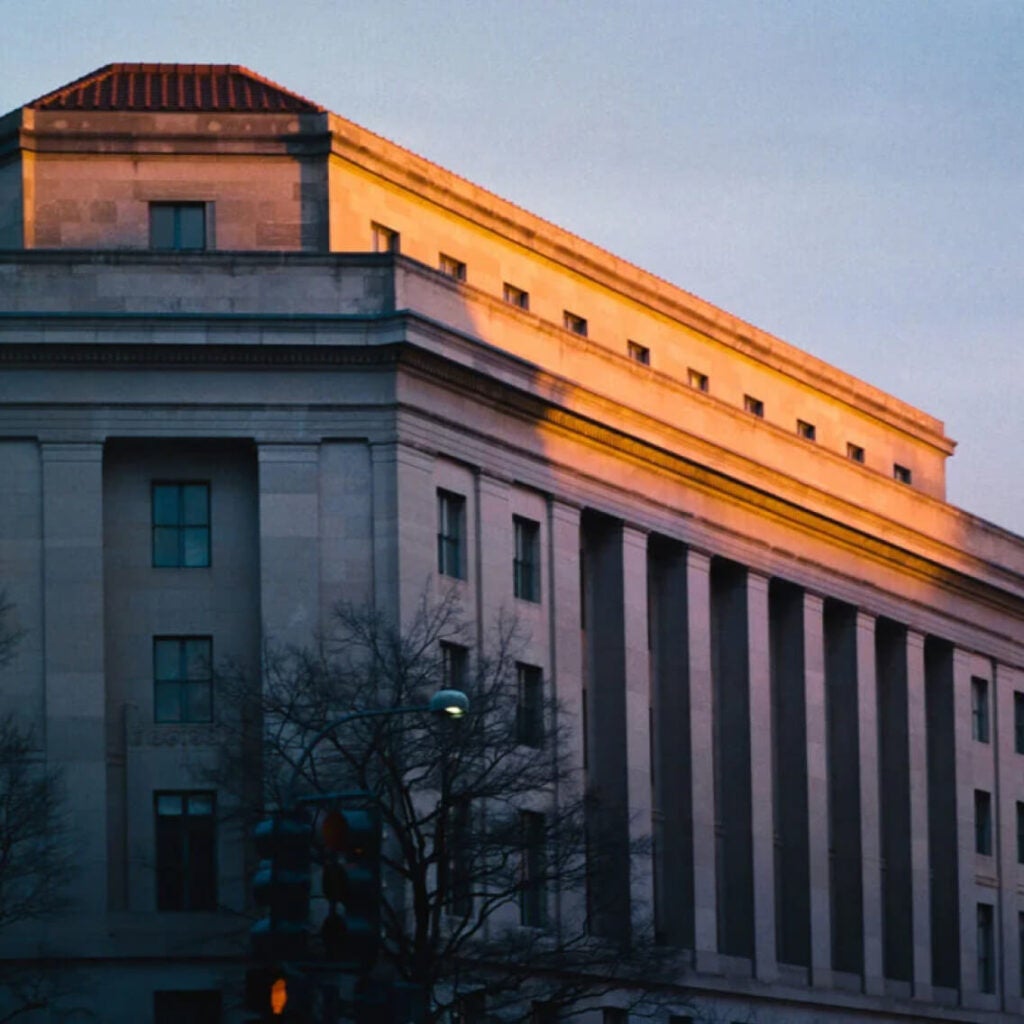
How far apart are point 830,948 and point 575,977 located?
2947 cm

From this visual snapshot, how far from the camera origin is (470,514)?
7531 centimetres

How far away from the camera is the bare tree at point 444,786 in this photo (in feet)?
199

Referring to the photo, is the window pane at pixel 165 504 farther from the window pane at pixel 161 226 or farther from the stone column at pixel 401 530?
the window pane at pixel 161 226

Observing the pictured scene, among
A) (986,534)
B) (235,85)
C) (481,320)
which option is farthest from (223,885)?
(986,534)

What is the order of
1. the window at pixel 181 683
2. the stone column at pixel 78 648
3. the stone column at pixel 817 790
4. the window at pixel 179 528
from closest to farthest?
the stone column at pixel 78 648 < the window at pixel 181 683 < the window at pixel 179 528 < the stone column at pixel 817 790

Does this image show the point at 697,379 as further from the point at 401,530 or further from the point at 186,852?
the point at 186,852

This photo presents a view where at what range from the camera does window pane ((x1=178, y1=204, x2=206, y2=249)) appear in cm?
7688

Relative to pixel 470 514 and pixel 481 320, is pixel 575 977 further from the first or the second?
pixel 481 320

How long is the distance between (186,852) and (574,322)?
22512mm

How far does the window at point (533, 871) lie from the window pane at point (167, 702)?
8116mm

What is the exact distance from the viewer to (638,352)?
295ft

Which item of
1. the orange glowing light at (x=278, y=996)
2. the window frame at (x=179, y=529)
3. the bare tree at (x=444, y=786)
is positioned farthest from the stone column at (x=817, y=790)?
the orange glowing light at (x=278, y=996)

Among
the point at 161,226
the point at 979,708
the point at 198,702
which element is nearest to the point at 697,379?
the point at 979,708

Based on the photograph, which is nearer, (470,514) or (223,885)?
(223,885)
